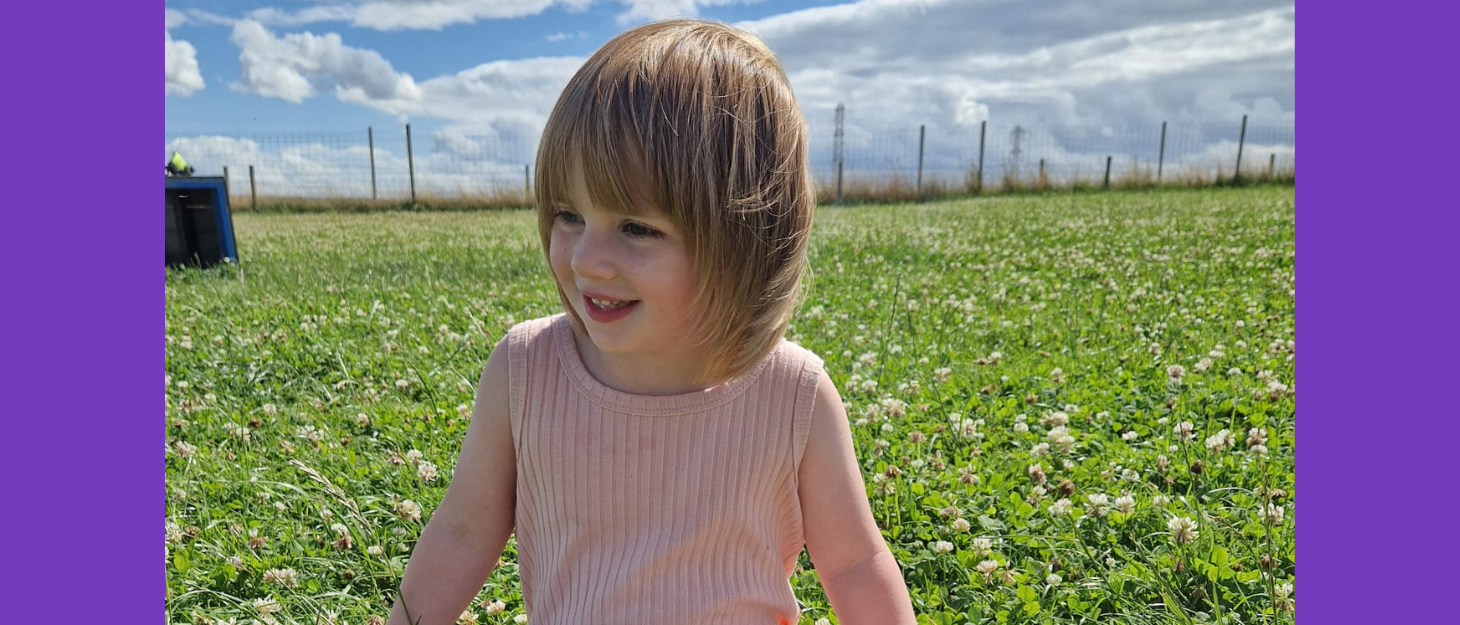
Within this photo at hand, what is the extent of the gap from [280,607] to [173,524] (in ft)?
2.32

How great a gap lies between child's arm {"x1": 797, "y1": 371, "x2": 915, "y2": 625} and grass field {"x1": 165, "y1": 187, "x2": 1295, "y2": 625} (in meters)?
0.27

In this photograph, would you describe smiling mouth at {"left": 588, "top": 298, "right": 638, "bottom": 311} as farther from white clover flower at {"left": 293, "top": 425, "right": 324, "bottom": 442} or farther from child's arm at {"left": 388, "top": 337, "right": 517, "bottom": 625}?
white clover flower at {"left": 293, "top": 425, "right": 324, "bottom": 442}

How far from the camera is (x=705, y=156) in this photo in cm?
140

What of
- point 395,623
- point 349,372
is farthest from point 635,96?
point 349,372

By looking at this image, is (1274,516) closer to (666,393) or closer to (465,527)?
(666,393)

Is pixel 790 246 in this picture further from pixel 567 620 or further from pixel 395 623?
pixel 395 623

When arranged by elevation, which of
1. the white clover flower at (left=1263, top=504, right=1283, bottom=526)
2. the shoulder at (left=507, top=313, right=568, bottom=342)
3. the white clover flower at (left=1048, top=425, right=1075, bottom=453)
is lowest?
the white clover flower at (left=1263, top=504, right=1283, bottom=526)

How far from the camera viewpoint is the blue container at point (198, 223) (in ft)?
25.2

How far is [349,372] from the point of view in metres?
4.19

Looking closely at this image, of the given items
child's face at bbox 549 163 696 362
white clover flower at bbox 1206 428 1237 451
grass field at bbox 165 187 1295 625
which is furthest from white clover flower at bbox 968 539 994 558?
child's face at bbox 549 163 696 362

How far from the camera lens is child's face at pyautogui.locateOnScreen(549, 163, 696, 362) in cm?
142

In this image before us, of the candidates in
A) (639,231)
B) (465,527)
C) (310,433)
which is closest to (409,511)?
(310,433)

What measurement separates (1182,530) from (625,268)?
1.69 m

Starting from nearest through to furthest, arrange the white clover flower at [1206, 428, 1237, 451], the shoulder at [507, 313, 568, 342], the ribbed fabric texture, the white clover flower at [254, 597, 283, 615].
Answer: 1. the ribbed fabric texture
2. the shoulder at [507, 313, 568, 342]
3. the white clover flower at [254, 597, 283, 615]
4. the white clover flower at [1206, 428, 1237, 451]
